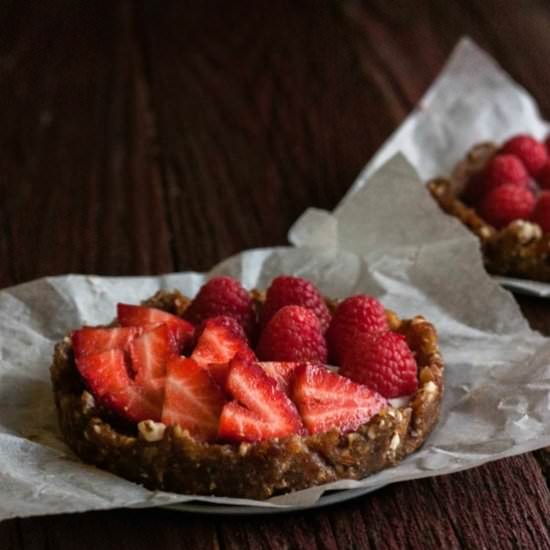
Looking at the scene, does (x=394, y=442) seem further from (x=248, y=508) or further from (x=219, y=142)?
(x=219, y=142)

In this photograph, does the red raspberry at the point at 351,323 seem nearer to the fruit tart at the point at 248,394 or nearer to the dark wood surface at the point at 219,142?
the fruit tart at the point at 248,394

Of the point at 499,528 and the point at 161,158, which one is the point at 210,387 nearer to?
the point at 499,528

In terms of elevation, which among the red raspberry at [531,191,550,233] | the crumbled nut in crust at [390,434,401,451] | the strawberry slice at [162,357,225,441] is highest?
the red raspberry at [531,191,550,233]

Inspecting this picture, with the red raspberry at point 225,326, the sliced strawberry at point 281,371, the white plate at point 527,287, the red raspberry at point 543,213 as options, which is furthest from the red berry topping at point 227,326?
the red raspberry at point 543,213

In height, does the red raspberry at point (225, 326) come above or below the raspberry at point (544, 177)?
below

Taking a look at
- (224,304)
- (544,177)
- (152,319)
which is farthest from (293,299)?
(544,177)

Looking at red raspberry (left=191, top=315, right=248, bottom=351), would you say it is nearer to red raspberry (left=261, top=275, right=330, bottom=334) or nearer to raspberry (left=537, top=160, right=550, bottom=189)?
red raspberry (left=261, top=275, right=330, bottom=334)

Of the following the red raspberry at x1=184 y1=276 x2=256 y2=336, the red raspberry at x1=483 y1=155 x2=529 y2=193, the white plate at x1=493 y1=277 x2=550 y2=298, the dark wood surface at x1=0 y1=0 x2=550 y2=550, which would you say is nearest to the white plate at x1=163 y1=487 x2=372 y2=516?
the dark wood surface at x1=0 y1=0 x2=550 y2=550
